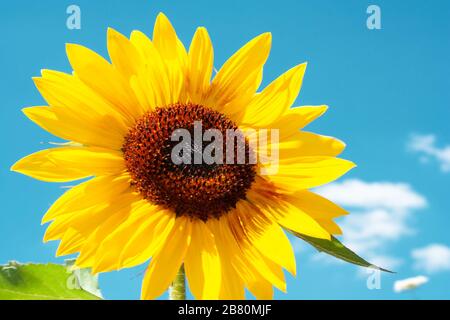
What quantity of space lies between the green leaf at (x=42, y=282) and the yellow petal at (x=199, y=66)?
94 cm

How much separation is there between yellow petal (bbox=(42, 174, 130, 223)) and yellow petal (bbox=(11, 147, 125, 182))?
4cm

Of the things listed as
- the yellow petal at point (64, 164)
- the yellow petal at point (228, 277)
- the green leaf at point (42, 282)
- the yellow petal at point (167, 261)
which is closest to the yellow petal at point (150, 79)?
the yellow petal at point (64, 164)

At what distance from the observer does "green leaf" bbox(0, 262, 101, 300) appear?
8.33 feet

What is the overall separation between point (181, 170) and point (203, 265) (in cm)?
48

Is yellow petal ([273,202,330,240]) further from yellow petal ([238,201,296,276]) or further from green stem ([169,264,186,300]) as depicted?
green stem ([169,264,186,300])

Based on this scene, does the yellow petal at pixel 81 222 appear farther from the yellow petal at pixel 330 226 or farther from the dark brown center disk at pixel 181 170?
the yellow petal at pixel 330 226

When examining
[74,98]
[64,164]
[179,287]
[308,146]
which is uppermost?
[74,98]

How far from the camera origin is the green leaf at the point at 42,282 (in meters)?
2.54

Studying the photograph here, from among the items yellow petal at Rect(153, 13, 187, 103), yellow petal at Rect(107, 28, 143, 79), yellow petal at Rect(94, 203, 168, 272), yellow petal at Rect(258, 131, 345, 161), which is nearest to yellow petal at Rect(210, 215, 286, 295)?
yellow petal at Rect(94, 203, 168, 272)

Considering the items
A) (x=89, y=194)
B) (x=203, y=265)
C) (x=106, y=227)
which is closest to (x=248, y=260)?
(x=203, y=265)

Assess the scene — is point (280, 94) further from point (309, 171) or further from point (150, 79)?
point (150, 79)

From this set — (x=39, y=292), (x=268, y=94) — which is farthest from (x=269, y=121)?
(x=39, y=292)

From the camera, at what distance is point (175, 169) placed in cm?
277
